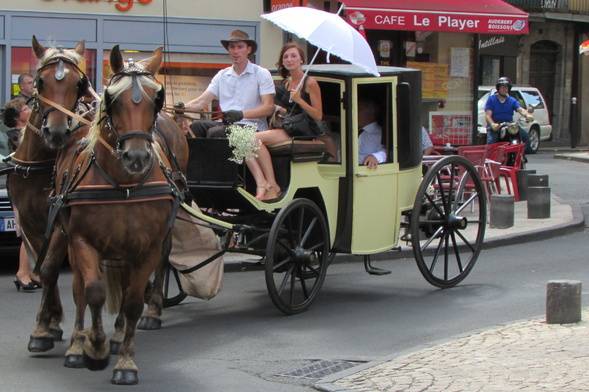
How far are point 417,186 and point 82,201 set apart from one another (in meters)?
4.50

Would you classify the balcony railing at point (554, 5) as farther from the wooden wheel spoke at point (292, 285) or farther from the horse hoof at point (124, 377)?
the horse hoof at point (124, 377)

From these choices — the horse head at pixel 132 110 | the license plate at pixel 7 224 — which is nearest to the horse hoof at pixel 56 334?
the horse head at pixel 132 110

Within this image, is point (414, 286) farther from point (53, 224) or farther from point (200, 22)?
point (200, 22)

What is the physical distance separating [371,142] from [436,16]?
871 cm

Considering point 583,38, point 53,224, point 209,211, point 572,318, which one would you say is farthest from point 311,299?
point 583,38

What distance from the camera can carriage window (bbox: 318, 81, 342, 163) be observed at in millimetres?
10359

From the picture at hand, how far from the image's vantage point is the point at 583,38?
4391cm

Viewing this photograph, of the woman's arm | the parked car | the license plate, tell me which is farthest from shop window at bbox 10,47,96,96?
the parked car

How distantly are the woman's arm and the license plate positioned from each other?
3.60 m

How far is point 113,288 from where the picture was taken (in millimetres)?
8125

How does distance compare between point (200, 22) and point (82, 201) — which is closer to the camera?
point (82, 201)

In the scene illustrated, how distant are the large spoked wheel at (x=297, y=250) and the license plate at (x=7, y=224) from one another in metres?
3.21

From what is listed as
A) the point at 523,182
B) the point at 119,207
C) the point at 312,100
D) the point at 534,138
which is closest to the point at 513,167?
the point at 523,182

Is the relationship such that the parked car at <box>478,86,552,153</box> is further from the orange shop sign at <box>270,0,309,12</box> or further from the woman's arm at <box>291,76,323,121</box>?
the woman's arm at <box>291,76,323,121</box>
